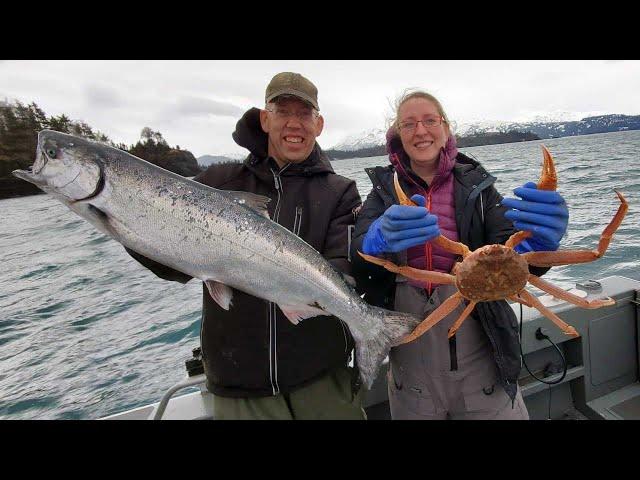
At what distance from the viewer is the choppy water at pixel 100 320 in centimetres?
586

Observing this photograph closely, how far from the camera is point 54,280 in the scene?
11375mm

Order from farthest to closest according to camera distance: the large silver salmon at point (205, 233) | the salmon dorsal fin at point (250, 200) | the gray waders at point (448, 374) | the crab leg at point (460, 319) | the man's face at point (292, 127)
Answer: the man's face at point (292, 127) → the gray waders at point (448, 374) → the crab leg at point (460, 319) → the salmon dorsal fin at point (250, 200) → the large silver salmon at point (205, 233)

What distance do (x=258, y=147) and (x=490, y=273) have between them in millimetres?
1821

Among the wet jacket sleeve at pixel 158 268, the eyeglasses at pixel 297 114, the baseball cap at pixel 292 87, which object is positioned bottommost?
the wet jacket sleeve at pixel 158 268

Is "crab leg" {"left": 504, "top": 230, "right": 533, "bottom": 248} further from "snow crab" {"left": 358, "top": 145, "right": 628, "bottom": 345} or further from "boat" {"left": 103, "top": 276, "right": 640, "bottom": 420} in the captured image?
"boat" {"left": 103, "top": 276, "right": 640, "bottom": 420}

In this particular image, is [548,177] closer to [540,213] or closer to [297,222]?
[540,213]

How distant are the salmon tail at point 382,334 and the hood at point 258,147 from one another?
3.69 feet

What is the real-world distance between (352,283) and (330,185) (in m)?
0.79

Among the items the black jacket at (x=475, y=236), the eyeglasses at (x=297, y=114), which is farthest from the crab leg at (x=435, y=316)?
the eyeglasses at (x=297, y=114)

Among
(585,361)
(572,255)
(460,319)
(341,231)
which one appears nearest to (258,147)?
(341,231)

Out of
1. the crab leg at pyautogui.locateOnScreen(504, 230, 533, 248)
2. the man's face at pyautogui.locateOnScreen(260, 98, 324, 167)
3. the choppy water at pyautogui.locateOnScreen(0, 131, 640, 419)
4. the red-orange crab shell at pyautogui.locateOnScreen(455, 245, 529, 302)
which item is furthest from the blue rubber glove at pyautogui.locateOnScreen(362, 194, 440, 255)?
the choppy water at pyautogui.locateOnScreen(0, 131, 640, 419)

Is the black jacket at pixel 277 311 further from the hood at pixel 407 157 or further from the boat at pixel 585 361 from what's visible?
the boat at pixel 585 361

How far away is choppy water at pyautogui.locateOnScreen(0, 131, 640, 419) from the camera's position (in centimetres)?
586
